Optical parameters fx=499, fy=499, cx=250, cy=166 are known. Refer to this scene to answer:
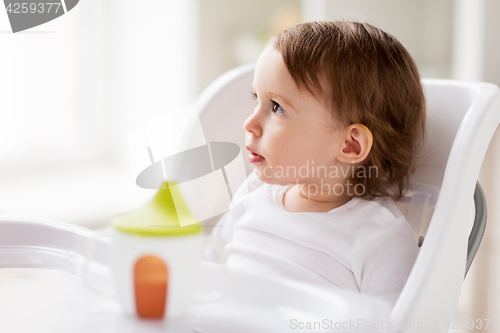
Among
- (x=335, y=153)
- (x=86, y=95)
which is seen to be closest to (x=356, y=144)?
(x=335, y=153)

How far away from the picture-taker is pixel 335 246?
654 mm

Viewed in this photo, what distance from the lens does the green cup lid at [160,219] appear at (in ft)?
1.10

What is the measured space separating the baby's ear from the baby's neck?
63 millimetres

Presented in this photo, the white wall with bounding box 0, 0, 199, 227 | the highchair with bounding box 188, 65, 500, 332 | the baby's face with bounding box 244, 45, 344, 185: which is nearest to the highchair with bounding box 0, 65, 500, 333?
the highchair with bounding box 188, 65, 500, 332

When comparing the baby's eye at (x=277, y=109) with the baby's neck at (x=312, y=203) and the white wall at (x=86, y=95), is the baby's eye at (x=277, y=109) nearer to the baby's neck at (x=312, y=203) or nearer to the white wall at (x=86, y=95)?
the baby's neck at (x=312, y=203)

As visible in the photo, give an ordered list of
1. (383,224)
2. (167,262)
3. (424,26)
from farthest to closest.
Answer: (424,26) → (383,224) → (167,262)

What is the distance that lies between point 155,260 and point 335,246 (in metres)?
0.36

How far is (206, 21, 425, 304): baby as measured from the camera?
647mm

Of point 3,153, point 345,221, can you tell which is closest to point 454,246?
point 345,221

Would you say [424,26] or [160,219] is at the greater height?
[160,219]

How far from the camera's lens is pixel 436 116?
0.72 metres

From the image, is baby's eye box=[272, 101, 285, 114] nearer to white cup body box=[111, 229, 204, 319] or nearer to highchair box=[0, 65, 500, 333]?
highchair box=[0, 65, 500, 333]

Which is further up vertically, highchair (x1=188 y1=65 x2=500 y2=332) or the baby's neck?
highchair (x1=188 y1=65 x2=500 y2=332)

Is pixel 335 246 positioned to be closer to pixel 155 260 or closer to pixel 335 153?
pixel 335 153
